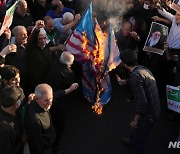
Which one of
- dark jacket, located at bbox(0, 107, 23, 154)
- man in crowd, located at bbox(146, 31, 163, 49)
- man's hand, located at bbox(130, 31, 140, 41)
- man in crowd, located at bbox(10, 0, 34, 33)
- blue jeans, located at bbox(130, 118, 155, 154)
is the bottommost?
blue jeans, located at bbox(130, 118, 155, 154)

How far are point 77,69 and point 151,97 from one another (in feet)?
8.84

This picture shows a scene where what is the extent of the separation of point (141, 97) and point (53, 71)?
153 centimetres

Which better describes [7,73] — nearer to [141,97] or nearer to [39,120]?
[39,120]

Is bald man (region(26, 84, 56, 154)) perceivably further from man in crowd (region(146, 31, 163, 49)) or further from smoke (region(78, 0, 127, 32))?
smoke (region(78, 0, 127, 32))

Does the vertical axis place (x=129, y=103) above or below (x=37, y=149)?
below

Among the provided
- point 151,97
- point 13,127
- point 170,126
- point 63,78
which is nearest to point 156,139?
point 170,126

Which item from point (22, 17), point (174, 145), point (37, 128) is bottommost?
point (174, 145)

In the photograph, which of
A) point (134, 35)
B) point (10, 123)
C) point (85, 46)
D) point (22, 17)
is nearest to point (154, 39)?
point (134, 35)

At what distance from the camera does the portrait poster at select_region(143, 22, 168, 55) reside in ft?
22.2

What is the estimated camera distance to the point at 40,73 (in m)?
5.83

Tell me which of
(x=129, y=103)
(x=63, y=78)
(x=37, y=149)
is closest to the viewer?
(x=37, y=149)

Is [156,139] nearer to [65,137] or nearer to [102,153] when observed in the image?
[102,153]

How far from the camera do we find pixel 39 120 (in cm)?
425

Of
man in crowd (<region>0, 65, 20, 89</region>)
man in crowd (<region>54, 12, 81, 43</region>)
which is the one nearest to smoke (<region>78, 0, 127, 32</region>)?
man in crowd (<region>54, 12, 81, 43</region>)
